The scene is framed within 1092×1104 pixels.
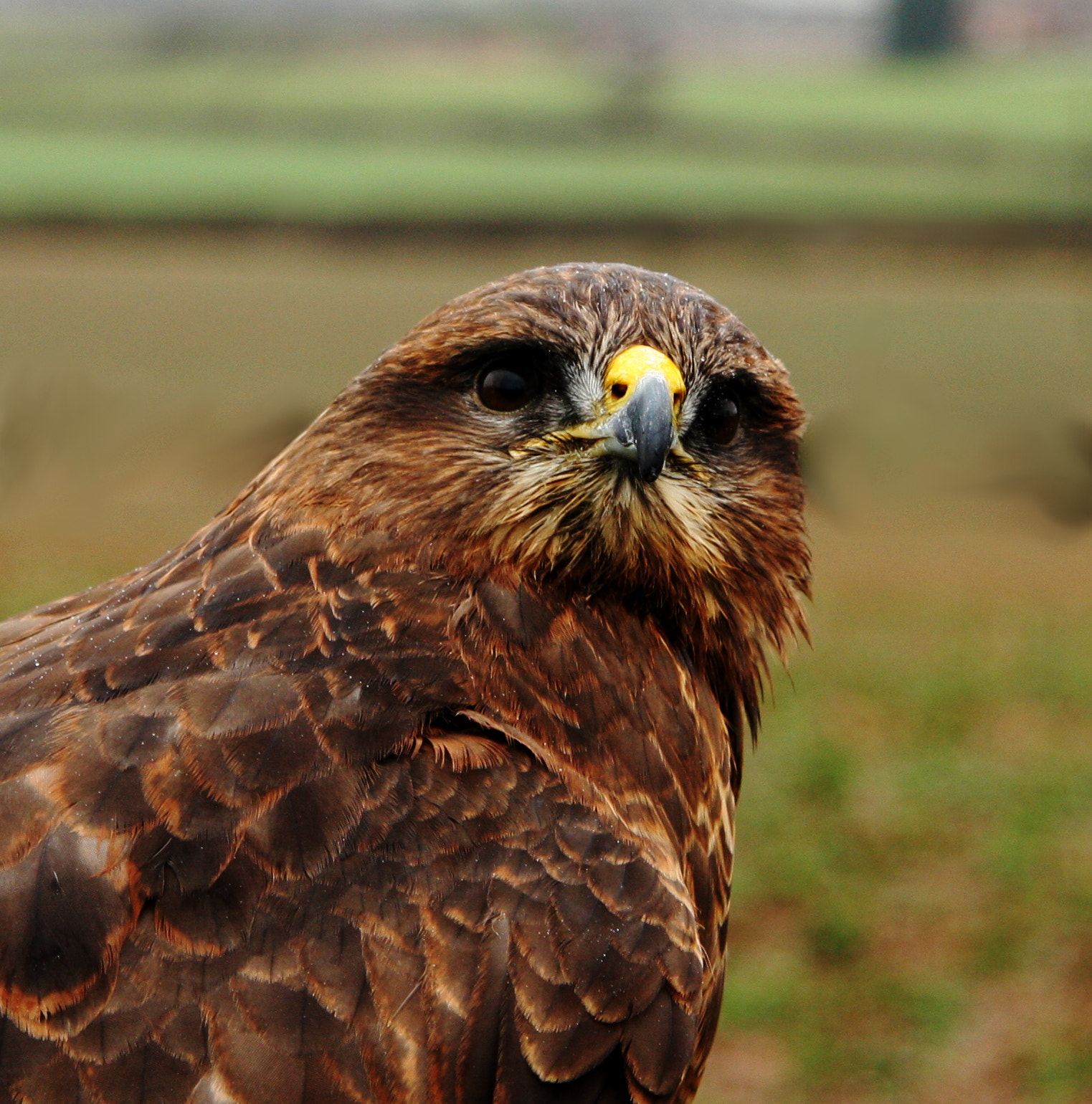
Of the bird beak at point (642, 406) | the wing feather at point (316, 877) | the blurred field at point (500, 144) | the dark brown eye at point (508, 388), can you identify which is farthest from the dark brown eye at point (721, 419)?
the blurred field at point (500, 144)

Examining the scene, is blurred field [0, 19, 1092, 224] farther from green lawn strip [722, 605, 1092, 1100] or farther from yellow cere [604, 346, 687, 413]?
yellow cere [604, 346, 687, 413]

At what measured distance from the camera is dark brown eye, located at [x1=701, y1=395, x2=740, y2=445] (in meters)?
2.79

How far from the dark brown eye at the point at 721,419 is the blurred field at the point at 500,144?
14.0 m

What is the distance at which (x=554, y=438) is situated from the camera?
8.80 ft

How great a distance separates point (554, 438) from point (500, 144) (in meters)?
15.9

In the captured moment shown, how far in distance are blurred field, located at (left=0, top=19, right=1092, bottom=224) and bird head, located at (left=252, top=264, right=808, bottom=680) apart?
1398cm

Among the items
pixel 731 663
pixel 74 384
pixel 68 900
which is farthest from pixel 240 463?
pixel 68 900

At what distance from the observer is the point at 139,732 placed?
7.38 ft

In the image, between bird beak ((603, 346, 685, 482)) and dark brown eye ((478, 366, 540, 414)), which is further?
dark brown eye ((478, 366, 540, 414))

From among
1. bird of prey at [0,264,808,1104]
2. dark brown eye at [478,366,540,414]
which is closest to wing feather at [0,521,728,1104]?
bird of prey at [0,264,808,1104]

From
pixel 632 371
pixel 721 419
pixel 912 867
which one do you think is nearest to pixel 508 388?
pixel 632 371

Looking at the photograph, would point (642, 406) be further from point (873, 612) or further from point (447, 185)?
point (447, 185)

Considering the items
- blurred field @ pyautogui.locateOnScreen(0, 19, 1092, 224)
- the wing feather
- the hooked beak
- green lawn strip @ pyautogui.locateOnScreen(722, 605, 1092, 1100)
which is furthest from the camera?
blurred field @ pyautogui.locateOnScreen(0, 19, 1092, 224)

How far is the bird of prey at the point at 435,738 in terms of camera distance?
210cm
